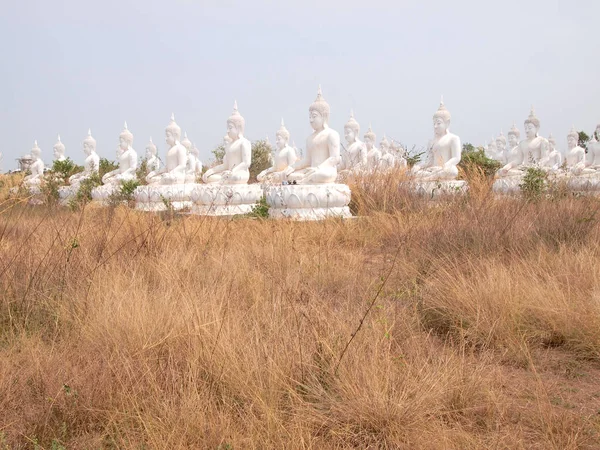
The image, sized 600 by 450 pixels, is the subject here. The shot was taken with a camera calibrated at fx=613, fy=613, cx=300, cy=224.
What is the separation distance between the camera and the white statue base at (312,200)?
8.43m

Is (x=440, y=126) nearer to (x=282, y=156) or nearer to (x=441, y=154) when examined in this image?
(x=441, y=154)

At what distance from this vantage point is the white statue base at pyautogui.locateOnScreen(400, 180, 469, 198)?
8192mm

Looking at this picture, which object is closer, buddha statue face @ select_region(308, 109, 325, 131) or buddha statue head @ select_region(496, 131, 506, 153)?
buddha statue face @ select_region(308, 109, 325, 131)

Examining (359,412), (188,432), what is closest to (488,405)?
(359,412)

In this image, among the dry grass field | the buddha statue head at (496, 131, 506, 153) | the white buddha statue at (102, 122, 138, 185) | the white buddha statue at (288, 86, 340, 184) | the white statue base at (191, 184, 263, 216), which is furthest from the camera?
the buddha statue head at (496, 131, 506, 153)

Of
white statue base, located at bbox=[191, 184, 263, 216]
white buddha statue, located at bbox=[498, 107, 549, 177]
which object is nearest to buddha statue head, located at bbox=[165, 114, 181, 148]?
white statue base, located at bbox=[191, 184, 263, 216]

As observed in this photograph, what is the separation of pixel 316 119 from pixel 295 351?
7.18 m

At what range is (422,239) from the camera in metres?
5.16

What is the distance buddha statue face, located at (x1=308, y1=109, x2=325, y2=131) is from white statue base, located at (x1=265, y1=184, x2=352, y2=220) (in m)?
1.24

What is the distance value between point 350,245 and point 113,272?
2970mm

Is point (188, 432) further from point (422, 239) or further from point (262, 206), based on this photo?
point (262, 206)

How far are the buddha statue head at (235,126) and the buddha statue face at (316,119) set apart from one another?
247 cm

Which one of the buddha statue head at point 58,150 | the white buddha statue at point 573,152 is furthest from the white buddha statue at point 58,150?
the white buddha statue at point 573,152

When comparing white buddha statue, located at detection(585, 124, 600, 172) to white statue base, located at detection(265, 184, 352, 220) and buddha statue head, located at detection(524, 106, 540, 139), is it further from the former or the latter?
white statue base, located at detection(265, 184, 352, 220)
